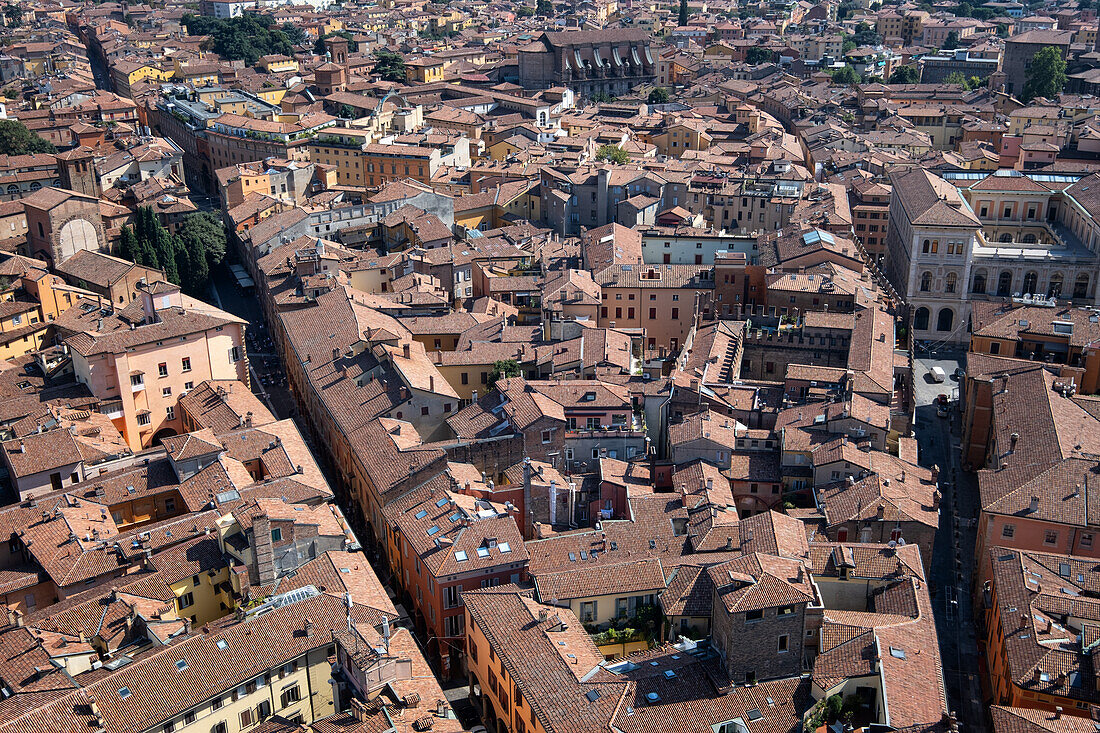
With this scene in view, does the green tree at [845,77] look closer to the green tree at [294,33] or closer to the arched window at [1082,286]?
the arched window at [1082,286]

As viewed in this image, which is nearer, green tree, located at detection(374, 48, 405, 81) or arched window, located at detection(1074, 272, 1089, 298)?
arched window, located at detection(1074, 272, 1089, 298)

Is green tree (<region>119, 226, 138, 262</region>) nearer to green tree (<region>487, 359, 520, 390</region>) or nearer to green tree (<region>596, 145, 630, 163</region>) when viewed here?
green tree (<region>487, 359, 520, 390</region>)

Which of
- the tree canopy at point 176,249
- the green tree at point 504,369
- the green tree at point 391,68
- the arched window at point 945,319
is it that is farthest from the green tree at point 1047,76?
the tree canopy at point 176,249

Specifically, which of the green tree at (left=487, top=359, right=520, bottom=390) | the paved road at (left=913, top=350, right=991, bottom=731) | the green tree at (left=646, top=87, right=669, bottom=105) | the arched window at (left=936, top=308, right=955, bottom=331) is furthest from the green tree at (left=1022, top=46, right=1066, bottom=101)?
the green tree at (left=487, top=359, right=520, bottom=390)

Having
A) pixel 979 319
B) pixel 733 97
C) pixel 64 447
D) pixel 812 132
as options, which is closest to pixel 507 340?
pixel 64 447

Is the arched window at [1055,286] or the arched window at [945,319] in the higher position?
the arched window at [1055,286]

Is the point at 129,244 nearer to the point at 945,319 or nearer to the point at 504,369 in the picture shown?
the point at 504,369

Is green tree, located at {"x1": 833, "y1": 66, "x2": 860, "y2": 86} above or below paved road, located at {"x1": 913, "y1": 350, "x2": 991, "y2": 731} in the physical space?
above
